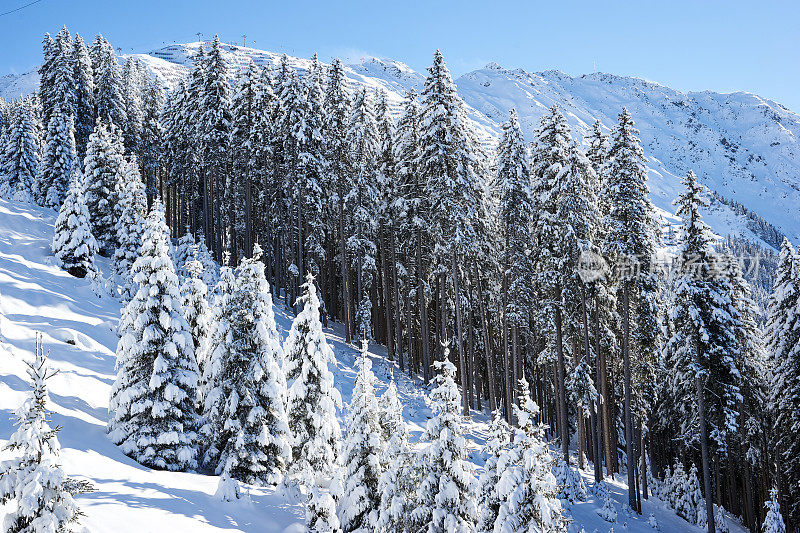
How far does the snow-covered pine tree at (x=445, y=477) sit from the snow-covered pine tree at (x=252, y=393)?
21.9 feet

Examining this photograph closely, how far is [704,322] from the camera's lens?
2614 cm

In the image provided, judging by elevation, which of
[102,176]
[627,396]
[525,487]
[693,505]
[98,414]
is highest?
[102,176]

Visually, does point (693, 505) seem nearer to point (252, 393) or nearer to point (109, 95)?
point (252, 393)

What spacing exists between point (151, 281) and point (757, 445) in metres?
39.7

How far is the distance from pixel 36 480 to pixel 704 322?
27.5 metres

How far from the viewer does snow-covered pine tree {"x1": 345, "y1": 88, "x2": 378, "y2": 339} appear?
3838 cm

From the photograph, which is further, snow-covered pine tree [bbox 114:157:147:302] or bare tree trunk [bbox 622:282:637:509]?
snow-covered pine tree [bbox 114:157:147:302]

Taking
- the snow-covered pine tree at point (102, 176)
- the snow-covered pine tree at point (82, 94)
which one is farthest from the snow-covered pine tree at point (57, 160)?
the snow-covered pine tree at point (102, 176)

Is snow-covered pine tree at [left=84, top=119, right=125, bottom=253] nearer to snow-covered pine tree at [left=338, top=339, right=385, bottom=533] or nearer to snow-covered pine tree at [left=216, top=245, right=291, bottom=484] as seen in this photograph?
snow-covered pine tree at [left=216, top=245, right=291, bottom=484]

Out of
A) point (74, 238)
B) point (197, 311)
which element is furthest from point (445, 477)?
point (74, 238)

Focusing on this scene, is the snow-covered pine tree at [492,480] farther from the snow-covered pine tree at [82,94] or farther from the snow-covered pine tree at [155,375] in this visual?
the snow-covered pine tree at [82,94]

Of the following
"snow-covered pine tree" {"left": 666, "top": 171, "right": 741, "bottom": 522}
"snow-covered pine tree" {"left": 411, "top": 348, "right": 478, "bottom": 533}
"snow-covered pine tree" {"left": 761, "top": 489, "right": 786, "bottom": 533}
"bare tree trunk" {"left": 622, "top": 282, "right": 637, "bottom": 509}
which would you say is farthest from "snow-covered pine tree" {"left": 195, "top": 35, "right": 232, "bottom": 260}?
"snow-covered pine tree" {"left": 761, "top": 489, "right": 786, "bottom": 533}

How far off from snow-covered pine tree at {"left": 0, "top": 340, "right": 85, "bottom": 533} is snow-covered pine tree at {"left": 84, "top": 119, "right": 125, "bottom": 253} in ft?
111

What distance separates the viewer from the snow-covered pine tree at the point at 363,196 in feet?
126
